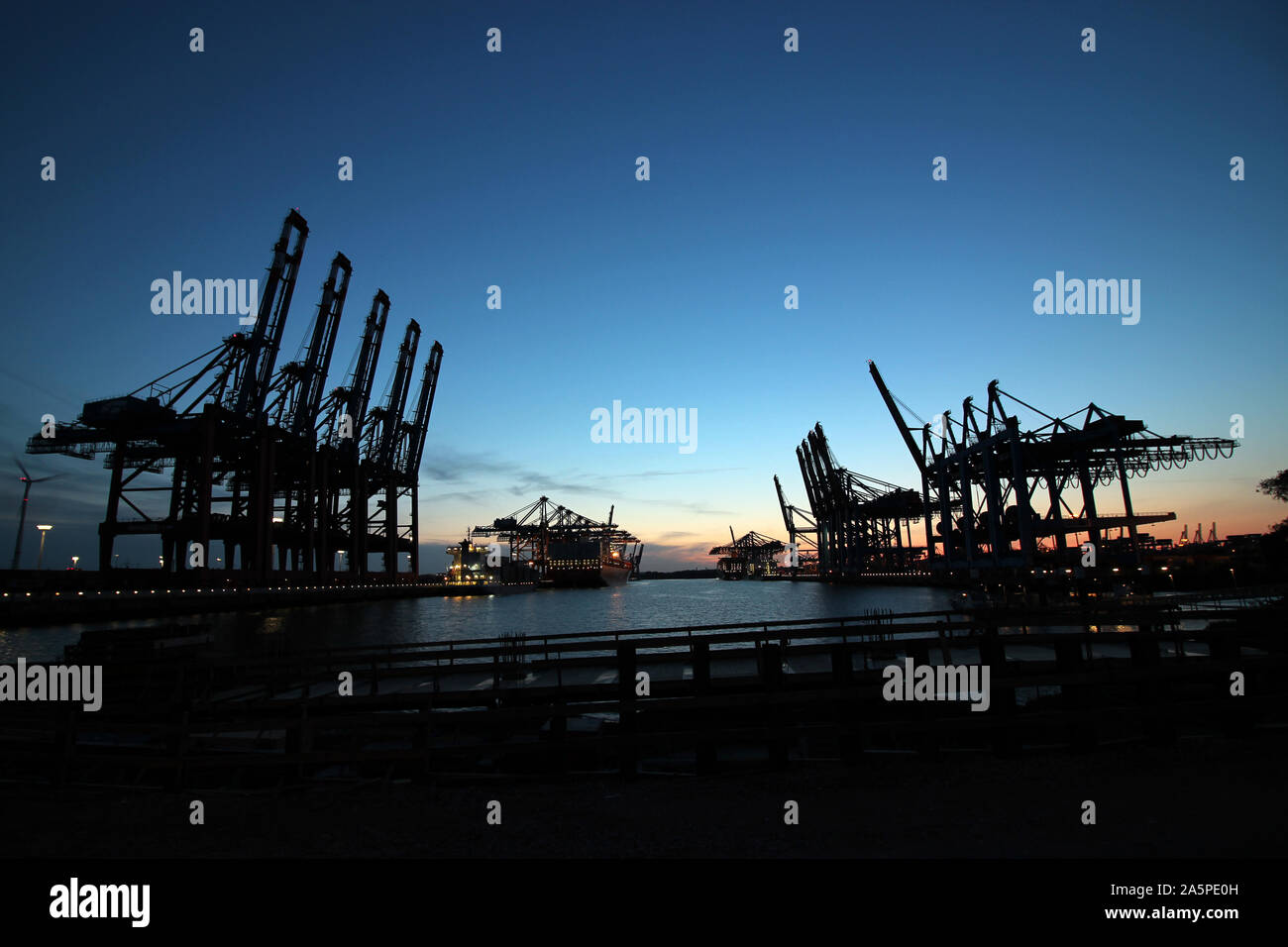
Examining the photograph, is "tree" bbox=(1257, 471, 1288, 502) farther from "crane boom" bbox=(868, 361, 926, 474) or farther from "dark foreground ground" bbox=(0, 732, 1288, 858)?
"dark foreground ground" bbox=(0, 732, 1288, 858)

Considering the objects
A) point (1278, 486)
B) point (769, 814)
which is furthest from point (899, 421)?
point (769, 814)

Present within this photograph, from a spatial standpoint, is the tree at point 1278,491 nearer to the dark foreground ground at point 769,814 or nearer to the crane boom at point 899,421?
the crane boom at point 899,421

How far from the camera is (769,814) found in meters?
7.45

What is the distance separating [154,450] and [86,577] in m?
14.1

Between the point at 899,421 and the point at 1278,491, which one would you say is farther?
the point at 899,421

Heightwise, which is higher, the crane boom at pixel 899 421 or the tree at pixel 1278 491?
the crane boom at pixel 899 421

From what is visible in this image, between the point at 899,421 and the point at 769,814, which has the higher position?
the point at 899,421

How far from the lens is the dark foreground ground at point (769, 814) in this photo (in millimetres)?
6277

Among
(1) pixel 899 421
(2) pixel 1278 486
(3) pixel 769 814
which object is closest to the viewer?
(3) pixel 769 814

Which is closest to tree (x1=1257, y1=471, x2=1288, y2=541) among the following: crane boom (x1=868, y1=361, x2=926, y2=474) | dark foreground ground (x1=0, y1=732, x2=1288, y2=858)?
crane boom (x1=868, y1=361, x2=926, y2=474)

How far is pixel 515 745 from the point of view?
371 inches

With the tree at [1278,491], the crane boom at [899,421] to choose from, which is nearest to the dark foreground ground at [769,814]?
the tree at [1278,491]

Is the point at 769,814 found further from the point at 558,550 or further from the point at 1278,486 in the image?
the point at 558,550
